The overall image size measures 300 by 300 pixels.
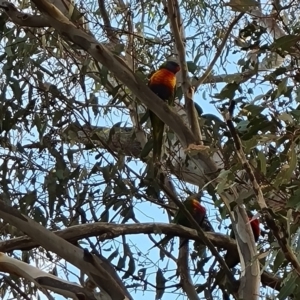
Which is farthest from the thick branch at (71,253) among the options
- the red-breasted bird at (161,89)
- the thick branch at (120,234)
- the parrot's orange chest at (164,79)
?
the parrot's orange chest at (164,79)

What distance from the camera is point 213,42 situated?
2.27 m

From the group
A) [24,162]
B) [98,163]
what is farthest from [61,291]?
[24,162]

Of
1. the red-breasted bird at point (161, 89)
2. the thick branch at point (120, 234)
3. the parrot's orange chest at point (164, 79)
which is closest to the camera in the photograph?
the thick branch at point (120, 234)

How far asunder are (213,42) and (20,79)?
2.23ft

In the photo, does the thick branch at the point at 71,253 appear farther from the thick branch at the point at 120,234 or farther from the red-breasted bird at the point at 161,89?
the red-breasted bird at the point at 161,89

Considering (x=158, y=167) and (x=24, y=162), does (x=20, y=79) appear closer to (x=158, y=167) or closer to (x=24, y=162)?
(x=24, y=162)

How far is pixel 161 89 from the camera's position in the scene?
1.90m

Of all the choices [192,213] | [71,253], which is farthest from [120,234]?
[192,213]

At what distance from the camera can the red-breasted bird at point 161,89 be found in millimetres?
1799

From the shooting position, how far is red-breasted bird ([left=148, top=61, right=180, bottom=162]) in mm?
1799

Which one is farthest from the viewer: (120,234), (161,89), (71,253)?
(161,89)

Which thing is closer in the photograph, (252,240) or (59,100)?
(252,240)

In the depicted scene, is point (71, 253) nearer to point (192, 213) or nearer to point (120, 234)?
point (120, 234)

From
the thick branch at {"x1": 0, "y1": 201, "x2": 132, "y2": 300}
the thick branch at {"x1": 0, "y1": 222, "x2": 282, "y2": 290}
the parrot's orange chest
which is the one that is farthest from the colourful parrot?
the thick branch at {"x1": 0, "y1": 201, "x2": 132, "y2": 300}
